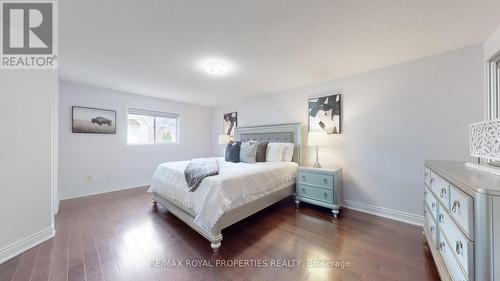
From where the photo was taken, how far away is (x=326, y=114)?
317cm

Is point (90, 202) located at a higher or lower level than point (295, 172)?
lower

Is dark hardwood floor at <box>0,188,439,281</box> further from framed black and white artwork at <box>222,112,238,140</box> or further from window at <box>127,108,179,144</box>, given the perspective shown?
framed black and white artwork at <box>222,112,238,140</box>

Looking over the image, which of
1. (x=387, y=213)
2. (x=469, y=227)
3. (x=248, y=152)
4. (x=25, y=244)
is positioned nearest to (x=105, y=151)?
(x=25, y=244)

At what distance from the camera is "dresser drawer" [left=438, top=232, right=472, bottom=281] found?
105cm

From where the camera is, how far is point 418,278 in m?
1.44

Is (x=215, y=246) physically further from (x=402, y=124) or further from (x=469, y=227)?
(x=402, y=124)

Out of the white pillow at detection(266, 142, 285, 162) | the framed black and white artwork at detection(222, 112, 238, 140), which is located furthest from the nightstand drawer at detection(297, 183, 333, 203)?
the framed black and white artwork at detection(222, 112, 238, 140)

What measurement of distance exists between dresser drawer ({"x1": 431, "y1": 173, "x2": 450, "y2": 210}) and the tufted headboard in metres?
2.02

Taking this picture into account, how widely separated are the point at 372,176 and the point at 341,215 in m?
0.77

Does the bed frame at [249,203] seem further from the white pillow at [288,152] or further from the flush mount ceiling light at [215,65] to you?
the flush mount ceiling light at [215,65]

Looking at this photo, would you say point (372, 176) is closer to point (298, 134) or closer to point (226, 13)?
point (298, 134)

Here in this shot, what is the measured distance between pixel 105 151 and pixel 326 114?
4592mm

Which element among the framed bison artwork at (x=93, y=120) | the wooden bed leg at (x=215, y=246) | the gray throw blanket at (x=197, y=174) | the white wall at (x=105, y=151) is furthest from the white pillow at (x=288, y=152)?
the framed bison artwork at (x=93, y=120)

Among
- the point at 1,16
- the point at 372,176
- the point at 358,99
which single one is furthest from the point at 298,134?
the point at 1,16
